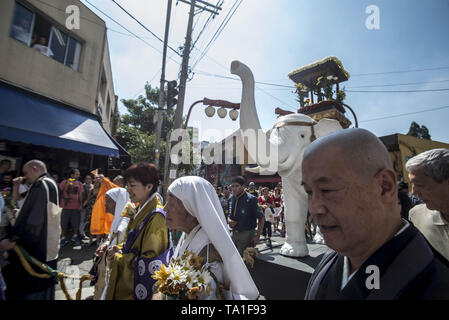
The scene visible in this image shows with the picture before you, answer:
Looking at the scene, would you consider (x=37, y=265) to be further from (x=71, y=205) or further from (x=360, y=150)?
(x=71, y=205)

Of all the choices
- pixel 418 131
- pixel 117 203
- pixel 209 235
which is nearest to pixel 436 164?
pixel 209 235

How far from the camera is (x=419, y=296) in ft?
2.13

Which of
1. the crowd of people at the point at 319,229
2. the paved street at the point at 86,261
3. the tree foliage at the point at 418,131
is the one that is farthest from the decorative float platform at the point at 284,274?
the tree foliage at the point at 418,131

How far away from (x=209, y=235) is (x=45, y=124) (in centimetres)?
718

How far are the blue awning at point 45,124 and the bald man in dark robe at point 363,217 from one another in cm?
734

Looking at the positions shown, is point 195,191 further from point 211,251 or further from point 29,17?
point 29,17

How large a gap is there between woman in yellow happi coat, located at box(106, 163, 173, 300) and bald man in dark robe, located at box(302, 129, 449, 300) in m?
1.50

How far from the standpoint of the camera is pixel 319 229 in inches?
53.7

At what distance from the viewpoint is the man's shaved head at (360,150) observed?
31.6 inches

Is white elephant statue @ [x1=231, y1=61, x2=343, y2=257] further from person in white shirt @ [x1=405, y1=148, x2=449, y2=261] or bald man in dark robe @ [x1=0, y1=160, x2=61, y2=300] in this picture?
bald man in dark robe @ [x1=0, y1=160, x2=61, y2=300]

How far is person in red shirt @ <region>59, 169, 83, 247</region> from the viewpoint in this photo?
Answer: 611 centimetres

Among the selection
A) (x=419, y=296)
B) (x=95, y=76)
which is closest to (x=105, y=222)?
(x=419, y=296)

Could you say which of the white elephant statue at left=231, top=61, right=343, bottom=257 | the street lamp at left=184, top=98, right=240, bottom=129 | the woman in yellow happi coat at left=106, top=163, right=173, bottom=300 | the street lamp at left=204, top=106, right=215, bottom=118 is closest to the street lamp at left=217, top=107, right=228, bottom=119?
the street lamp at left=184, top=98, right=240, bottom=129

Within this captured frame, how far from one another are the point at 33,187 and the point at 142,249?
6.06 ft
